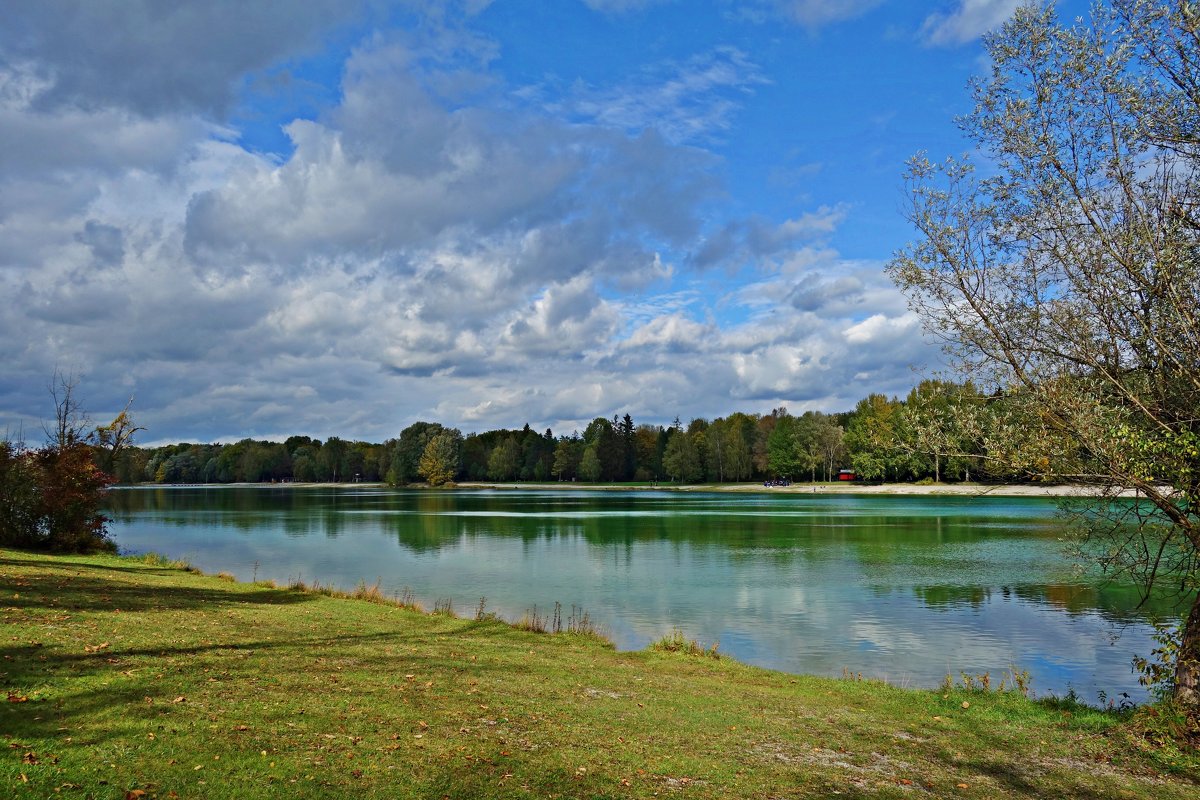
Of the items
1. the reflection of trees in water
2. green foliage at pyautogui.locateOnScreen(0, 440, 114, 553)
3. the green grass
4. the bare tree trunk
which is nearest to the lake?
the reflection of trees in water

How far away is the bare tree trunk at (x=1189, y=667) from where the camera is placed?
11.8 metres

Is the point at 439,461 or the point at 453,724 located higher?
the point at 439,461

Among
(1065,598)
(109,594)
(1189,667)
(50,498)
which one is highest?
(50,498)

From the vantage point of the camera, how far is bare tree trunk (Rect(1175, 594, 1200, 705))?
38.7 feet

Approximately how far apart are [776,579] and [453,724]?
87.0 ft

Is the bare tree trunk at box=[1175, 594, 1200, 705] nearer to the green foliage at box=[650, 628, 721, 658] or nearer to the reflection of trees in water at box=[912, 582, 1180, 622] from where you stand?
the green foliage at box=[650, 628, 721, 658]

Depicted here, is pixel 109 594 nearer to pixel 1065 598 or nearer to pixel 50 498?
pixel 50 498

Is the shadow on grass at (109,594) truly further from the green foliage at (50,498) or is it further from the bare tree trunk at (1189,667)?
the bare tree trunk at (1189,667)

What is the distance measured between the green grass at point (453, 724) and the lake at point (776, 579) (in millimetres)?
5263

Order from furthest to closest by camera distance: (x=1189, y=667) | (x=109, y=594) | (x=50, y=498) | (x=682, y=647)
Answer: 1. (x=50, y=498)
2. (x=682, y=647)
3. (x=109, y=594)
4. (x=1189, y=667)

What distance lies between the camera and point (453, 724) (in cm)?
999

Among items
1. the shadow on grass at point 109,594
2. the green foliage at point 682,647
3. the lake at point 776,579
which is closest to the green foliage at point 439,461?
the lake at point 776,579

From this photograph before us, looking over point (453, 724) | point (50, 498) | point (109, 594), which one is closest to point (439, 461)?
point (50, 498)

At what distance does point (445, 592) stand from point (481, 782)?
23.4 m
